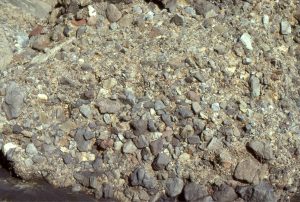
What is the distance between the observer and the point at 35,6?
2.66 meters

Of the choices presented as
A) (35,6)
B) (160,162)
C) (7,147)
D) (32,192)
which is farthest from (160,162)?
(35,6)

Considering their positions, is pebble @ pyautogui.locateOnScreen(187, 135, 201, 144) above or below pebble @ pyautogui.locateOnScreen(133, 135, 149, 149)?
below

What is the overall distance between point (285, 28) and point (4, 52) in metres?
1.37

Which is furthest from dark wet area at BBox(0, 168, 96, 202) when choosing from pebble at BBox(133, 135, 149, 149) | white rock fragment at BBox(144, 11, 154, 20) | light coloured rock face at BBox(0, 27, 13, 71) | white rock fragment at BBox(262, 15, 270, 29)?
white rock fragment at BBox(262, 15, 270, 29)

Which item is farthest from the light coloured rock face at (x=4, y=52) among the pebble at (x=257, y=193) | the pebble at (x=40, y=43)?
the pebble at (x=257, y=193)

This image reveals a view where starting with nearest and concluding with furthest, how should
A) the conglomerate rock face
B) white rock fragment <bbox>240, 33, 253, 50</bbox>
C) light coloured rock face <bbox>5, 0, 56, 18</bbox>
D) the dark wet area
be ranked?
the dark wet area < the conglomerate rock face < white rock fragment <bbox>240, 33, 253, 50</bbox> < light coloured rock face <bbox>5, 0, 56, 18</bbox>

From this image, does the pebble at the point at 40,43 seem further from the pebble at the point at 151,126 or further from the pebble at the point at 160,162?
the pebble at the point at 160,162

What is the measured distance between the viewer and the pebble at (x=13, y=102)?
221cm

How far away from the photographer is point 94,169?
215cm

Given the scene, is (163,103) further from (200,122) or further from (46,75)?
(46,75)

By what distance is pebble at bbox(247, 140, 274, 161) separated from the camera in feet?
7.09

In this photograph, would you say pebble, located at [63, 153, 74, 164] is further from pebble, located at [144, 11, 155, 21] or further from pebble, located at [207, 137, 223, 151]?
pebble, located at [144, 11, 155, 21]

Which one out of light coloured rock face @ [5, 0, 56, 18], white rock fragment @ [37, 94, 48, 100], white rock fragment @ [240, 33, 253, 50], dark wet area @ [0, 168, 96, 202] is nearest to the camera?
dark wet area @ [0, 168, 96, 202]

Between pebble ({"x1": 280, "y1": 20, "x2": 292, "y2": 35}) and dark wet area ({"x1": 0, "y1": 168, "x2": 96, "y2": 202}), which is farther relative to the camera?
pebble ({"x1": 280, "y1": 20, "x2": 292, "y2": 35})
